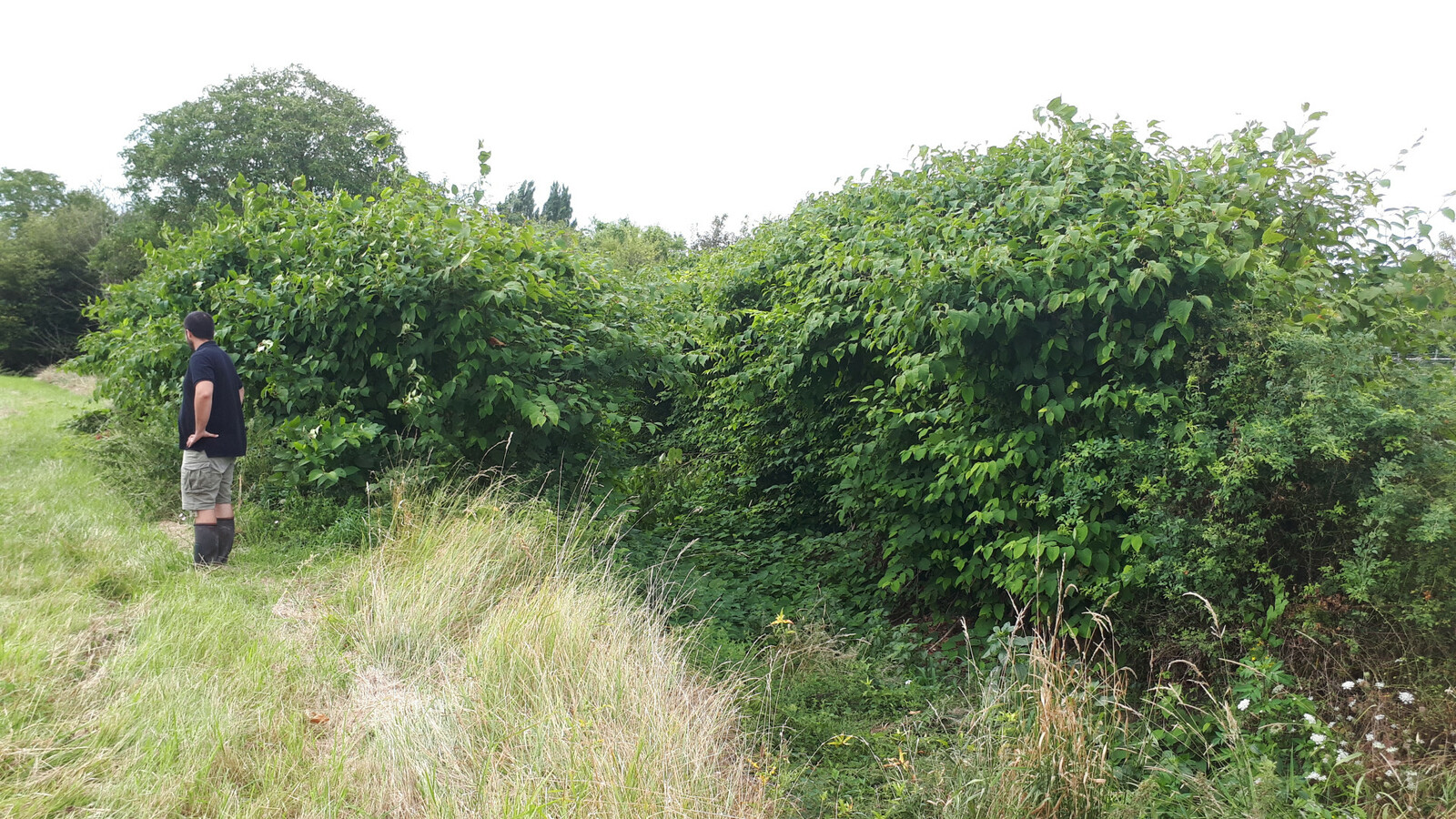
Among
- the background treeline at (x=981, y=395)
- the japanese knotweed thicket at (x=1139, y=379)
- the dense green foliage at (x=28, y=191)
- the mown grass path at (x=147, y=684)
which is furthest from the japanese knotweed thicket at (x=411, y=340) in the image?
the dense green foliage at (x=28, y=191)

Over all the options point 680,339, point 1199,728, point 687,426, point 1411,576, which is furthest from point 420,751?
point 687,426

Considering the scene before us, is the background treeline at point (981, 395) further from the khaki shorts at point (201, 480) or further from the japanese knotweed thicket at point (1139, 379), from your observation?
the khaki shorts at point (201, 480)

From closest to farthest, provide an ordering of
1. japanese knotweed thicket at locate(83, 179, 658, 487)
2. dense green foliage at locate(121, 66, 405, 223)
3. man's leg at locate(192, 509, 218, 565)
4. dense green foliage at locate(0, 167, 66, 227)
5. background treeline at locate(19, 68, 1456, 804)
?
background treeline at locate(19, 68, 1456, 804)
man's leg at locate(192, 509, 218, 565)
japanese knotweed thicket at locate(83, 179, 658, 487)
dense green foliage at locate(121, 66, 405, 223)
dense green foliage at locate(0, 167, 66, 227)

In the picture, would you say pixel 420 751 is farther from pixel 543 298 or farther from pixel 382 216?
pixel 382 216

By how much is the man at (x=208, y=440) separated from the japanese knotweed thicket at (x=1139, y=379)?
419cm

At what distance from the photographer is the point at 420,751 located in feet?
9.32

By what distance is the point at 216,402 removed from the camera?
18.0ft

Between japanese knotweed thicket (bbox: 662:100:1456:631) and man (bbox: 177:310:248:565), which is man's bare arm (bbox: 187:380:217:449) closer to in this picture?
man (bbox: 177:310:248:565)

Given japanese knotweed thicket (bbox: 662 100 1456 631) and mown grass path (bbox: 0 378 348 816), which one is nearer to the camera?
mown grass path (bbox: 0 378 348 816)

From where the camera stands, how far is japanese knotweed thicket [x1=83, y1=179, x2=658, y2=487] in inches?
228

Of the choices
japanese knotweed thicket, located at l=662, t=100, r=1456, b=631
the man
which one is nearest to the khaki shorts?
the man

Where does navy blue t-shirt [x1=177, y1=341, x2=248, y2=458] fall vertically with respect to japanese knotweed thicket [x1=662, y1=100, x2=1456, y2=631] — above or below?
below

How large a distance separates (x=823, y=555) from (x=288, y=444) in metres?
4.52

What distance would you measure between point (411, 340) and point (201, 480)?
1617mm
